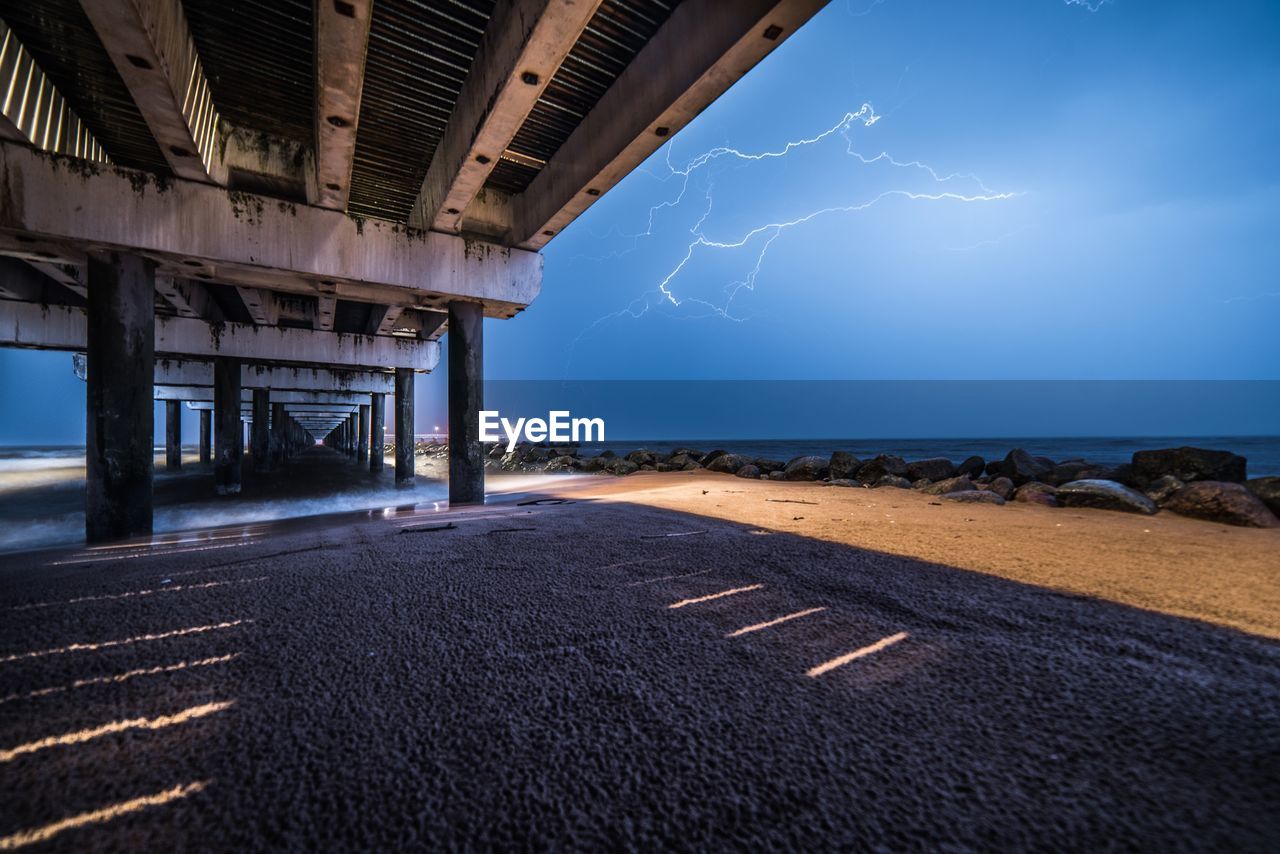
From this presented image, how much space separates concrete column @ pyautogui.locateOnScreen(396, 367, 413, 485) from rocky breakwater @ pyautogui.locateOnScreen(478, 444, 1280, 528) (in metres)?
9.67

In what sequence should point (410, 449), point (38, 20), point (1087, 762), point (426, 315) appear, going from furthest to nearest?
point (410, 449) < point (426, 315) < point (38, 20) < point (1087, 762)

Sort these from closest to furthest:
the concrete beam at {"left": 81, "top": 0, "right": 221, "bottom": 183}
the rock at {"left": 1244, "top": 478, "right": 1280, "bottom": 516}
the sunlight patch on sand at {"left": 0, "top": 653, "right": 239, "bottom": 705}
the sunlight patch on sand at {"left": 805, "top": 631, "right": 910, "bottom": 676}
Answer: the sunlight patch on sand at {"left": 0, "top": 653, "right": 239, "bottom": 705}
the sunlight patch on sand at {"left": 805, "top": 631, "right": 910, "bottom": 676}
the concrete beam at {"left": 81, "top": 0, "right": 221, "bottom": 183}
the rock at {"left": 1244, "top": 478, "right": 1280, "bottom": 516}

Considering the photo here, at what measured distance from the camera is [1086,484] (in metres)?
6.78

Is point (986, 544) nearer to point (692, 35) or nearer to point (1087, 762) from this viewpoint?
point (1087, 762)

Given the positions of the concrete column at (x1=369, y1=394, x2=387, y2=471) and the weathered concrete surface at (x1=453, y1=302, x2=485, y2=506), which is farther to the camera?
the concrete column at (x1=369, y1=394, x2=387, y2=471)

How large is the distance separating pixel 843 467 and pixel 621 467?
839 cm

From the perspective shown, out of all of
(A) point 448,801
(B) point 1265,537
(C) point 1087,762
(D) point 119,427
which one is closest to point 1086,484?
(B) point 1265,537

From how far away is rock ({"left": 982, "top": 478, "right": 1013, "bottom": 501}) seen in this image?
26.3 ft

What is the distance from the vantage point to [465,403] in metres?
8.16

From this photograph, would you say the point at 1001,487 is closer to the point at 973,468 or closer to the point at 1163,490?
the point at 1163,490

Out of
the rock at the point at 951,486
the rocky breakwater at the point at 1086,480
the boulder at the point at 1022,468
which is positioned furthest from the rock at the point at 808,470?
the boulder at the point at 1022,468

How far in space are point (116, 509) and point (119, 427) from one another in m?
0.98

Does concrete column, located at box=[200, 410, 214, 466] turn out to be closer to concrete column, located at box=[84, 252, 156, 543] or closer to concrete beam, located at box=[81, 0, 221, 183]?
concrete column, located at box=[84, 252, 156, 543]

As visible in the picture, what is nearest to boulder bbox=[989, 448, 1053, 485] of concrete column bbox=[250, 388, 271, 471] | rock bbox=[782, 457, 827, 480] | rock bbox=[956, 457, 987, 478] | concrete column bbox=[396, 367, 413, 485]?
rock bbox=[956, 457, 987, 478]
